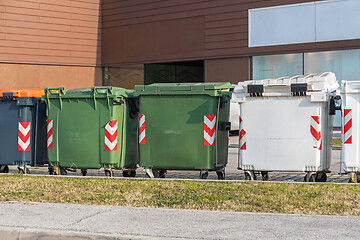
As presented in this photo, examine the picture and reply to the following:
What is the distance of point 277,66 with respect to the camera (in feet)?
77.0

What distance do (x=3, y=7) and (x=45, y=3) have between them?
69.4 inches

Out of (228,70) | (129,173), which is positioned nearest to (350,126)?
(129,173)

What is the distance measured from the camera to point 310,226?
628cm

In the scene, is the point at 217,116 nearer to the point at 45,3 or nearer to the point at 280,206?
the point at 280,206

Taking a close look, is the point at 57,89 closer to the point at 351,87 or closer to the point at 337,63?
the point at 351,87

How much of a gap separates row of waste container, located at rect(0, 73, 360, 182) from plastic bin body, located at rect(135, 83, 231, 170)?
2cm

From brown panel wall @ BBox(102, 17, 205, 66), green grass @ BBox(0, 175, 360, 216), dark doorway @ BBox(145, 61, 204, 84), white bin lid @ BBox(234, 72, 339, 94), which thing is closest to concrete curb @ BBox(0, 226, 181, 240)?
green grass @ BBox(0, 175, 360, 216)

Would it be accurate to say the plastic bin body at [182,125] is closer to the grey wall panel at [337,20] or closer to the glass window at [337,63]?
the grey wall panel at [337,20]

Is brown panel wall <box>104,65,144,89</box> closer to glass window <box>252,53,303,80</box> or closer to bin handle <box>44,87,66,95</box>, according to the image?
glass window <box>252,53,303,80</box>

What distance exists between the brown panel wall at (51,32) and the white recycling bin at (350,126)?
18963 mm

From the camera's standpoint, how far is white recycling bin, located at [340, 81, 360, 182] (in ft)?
31.2

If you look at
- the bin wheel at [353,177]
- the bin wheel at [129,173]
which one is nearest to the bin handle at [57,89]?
the bin wheel at [129,173]

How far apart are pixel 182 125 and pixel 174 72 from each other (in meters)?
16.5

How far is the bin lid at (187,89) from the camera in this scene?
10273mm
